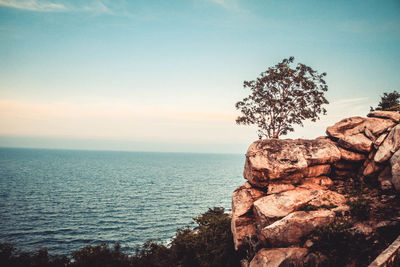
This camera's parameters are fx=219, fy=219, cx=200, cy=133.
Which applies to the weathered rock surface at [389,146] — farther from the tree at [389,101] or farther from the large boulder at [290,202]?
the tree at [389,101]

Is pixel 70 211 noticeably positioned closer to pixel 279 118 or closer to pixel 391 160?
pixel 279 118

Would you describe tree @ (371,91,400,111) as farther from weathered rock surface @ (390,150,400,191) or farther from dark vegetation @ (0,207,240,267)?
dark vegetation @ (0,207,240,267)

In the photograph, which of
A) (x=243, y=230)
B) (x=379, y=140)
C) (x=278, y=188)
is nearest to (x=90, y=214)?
(x=243, y=230)

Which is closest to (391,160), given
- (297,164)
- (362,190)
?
(362,190)

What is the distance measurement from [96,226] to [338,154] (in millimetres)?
44000

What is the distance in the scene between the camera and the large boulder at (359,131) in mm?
19734

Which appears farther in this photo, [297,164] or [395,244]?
[297,164]

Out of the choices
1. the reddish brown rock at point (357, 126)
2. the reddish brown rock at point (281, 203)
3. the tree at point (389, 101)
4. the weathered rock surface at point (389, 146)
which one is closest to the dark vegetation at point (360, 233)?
the reddish brown rock at point (281, 203)

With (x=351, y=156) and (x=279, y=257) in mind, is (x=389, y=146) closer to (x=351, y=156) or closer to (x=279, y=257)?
(x=351, y=156)

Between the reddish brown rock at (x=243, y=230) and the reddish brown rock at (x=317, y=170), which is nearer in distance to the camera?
the reddish brown rock at (x=243, y=230)

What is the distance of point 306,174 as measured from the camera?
2050cm

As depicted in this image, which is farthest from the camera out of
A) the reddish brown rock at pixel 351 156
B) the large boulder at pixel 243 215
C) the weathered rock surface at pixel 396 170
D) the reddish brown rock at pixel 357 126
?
the reddish brown rock at pixel 351 156

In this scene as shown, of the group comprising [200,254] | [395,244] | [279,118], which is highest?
[279,118]

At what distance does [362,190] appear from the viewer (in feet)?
60.0
